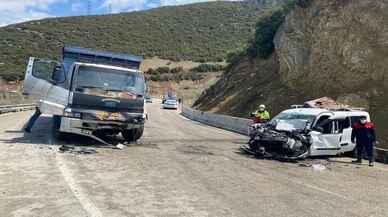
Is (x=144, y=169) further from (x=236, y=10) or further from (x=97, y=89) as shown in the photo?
(x=236, y=10)

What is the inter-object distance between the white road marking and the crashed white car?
602 cm

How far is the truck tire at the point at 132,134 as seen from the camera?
16359 millimetres

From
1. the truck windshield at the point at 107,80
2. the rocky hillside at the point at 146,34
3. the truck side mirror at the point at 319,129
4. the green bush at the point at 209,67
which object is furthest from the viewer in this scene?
the green bush at the point at 209,67

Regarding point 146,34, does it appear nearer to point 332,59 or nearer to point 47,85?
point 332,59

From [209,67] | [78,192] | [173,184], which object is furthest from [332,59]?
[209,67]

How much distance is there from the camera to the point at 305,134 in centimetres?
1507

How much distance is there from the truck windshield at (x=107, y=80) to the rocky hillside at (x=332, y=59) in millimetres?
12970

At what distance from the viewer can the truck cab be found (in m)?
14.8

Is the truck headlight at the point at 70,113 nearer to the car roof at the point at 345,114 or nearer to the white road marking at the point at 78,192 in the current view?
the white road marking at the point at 78,192

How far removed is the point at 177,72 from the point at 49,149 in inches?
3047

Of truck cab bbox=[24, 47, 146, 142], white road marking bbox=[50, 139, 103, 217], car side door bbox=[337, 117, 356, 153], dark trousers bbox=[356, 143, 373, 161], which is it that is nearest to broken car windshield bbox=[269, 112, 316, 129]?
car side door bbox=[337, 117, 356, 153]

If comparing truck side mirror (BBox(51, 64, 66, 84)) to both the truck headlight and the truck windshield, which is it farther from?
the truck headlight

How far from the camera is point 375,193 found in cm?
1004

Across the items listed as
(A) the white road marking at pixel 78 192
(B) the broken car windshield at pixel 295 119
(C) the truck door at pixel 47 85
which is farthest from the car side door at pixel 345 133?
(A) the white road marking at pixel 78 192
